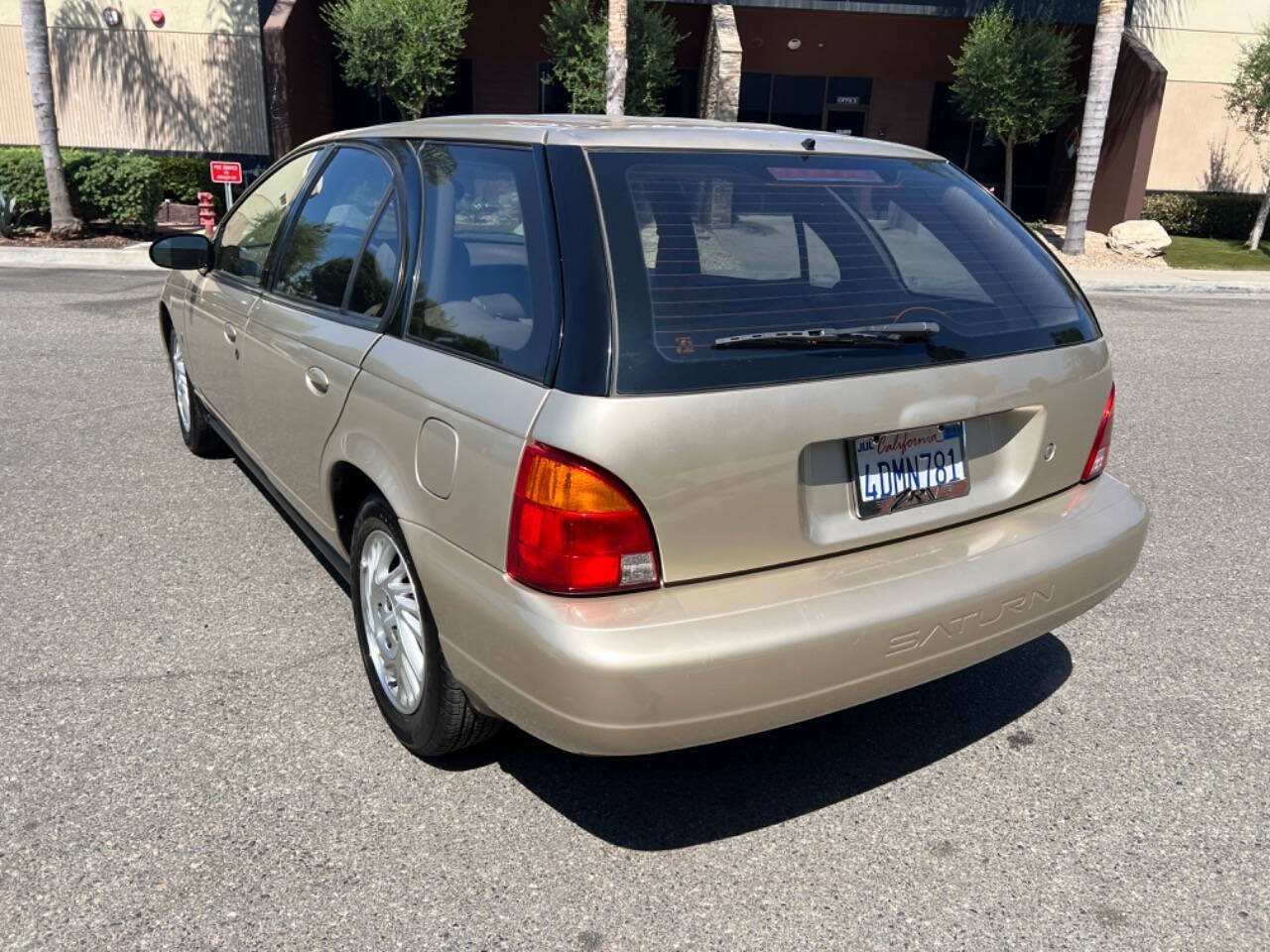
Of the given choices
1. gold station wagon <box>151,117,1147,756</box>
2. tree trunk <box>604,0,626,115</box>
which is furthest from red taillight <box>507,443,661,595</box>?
tree trunk <box>604,0,626,115</box>

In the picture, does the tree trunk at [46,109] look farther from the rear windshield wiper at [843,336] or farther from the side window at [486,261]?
the rear windshield wiper at [843,336]

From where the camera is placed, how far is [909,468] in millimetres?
2543

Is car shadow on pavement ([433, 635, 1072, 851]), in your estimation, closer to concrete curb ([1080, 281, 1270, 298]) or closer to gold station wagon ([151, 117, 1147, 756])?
gold station wagon ([151, 117, 1147, 756])

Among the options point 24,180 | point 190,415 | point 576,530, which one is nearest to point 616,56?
point 24,180

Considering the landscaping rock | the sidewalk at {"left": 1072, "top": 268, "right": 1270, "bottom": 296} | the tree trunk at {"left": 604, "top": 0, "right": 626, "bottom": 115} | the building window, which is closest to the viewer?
the sidewalk at {"left": 1072, "top": 268, "right": 1270, "bottom": 296}

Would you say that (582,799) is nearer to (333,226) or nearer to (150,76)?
(333,226)

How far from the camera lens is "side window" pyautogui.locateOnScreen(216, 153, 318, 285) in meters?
3.86

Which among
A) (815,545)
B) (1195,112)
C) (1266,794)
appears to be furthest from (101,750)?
(1195,112)

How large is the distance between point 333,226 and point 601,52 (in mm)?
18641

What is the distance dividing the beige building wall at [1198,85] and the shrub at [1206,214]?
114cm

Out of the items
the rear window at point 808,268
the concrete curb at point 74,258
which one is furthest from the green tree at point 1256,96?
the rear window at point 808,268

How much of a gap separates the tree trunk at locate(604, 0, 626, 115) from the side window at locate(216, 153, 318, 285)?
1358 cm

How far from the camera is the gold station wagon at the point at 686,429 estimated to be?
86.2 inches

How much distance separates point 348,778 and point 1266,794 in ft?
8.36
